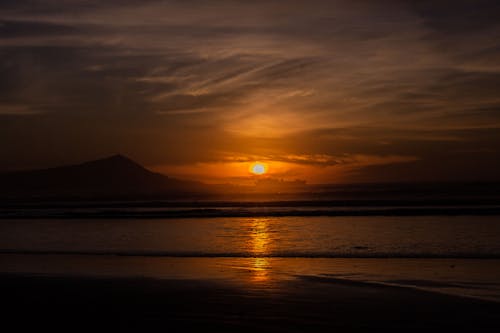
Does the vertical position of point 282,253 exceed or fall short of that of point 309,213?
it falls short

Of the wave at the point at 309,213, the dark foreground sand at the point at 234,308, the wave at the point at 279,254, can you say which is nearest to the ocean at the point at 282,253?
the wave at the point at 279,254

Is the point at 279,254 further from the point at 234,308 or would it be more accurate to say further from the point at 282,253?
the point at 234,308

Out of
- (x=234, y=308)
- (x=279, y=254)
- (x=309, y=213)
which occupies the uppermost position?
(x=309, y=213)

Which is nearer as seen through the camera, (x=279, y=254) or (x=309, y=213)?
(x=279, y=254)

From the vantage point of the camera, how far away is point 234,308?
11094 millimetres

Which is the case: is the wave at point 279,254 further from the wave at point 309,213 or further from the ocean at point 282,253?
the wave at point 309,213

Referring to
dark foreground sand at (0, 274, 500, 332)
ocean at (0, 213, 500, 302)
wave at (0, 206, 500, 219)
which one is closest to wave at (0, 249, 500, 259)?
ocean at (0, 213, 500, 302)

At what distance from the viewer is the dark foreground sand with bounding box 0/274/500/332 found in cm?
986

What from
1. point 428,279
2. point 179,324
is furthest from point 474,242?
point 179,324

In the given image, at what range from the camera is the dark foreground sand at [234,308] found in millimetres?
9859

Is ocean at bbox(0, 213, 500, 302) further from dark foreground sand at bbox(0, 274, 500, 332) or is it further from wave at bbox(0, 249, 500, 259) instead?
dark foreground sand at bbox(0, 274, 500, 332)

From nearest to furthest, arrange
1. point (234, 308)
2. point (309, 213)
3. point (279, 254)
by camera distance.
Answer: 1. point (234, 308)
2. point (279, 254)
3. point (309, 213)

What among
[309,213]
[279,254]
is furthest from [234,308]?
[309,213]

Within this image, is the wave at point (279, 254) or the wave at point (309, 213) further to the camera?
the wave at point (309, 213)
